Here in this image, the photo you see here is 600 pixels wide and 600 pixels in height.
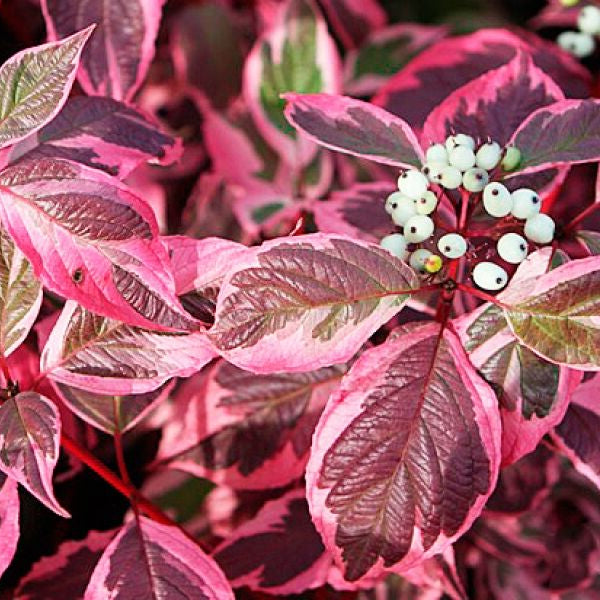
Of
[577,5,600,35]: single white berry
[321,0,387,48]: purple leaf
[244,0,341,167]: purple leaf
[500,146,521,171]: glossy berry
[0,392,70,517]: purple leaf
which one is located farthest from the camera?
[321,0,387,48]: purple leaf

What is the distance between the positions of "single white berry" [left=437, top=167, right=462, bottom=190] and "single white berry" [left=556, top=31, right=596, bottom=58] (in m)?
0.48

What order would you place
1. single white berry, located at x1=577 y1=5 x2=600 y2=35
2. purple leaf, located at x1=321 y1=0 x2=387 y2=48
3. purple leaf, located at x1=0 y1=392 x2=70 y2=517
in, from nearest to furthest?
purple leaf, located at x1=0 y1=392 x2=70 y2=517 < single white berry, located at x1=577 y1=5 x2=600 y2=35 < purple leaf, located at x1=321 y1=0 x2=387 y2=48

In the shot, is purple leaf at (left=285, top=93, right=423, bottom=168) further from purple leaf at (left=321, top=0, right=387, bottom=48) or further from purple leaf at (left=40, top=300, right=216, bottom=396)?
purple leaf at (left=321, top=0, right=387, bottom=48)

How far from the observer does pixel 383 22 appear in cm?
132

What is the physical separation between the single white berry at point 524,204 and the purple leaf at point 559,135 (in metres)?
0.05

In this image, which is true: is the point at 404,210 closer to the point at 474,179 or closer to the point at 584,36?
the point at 474,179

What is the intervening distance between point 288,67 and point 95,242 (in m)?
0.58

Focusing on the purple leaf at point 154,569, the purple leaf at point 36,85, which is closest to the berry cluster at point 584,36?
the purple leaf at point 36,85

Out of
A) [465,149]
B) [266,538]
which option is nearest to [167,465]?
[266,538]

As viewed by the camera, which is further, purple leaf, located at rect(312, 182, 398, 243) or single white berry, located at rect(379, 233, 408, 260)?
purple leaf, located at rect(312, 182, 398, 243)

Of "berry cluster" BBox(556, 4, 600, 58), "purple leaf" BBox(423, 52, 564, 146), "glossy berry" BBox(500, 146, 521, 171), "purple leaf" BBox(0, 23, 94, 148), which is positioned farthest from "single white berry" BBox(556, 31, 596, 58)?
"purple leaf" BBox(0, 23, 94, 148)

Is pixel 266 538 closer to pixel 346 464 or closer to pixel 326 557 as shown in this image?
pixel 326 557

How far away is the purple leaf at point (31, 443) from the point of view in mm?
583

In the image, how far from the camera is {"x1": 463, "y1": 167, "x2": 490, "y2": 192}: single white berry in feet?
2.10
